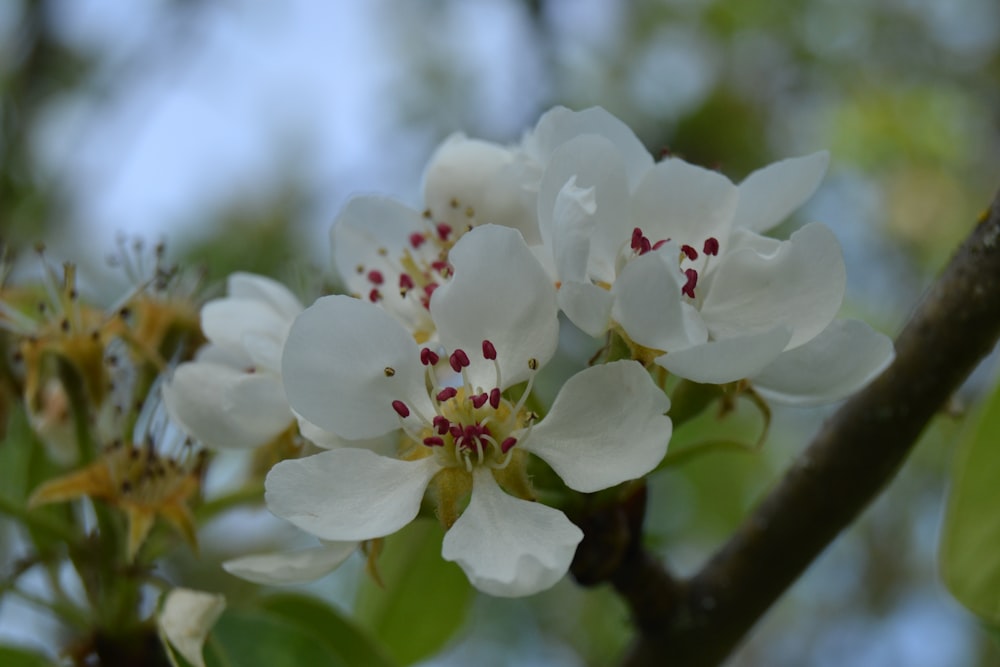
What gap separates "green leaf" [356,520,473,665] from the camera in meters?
1.60

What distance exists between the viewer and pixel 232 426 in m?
1.05

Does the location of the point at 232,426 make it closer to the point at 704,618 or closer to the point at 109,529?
the point at 109,529

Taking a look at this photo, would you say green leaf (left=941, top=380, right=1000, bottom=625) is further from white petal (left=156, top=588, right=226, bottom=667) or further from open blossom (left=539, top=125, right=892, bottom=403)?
white petal (left=156, top=588, right=226, bottom=667)

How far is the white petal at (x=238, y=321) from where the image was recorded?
112cm

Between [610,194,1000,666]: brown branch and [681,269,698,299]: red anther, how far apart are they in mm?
240

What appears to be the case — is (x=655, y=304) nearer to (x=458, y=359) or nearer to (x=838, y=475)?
(x=458, y=359)

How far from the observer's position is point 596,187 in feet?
3.13

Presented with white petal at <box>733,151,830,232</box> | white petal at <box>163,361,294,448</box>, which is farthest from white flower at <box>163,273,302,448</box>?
white petal at <box>733,151,830,232</box>

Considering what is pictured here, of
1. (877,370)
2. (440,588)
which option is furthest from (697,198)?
(440,588)

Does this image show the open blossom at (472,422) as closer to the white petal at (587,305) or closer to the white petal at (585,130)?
the white petal at (587,305)

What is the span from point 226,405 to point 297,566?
16 cm

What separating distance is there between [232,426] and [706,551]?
71.7 inches

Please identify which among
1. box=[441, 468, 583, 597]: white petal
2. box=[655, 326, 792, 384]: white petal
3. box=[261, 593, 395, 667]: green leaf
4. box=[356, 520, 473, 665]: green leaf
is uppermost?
box=[655, 326, 792, 384]: white petal

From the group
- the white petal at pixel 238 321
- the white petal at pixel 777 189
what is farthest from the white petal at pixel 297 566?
the white petal at pixel 777 189
